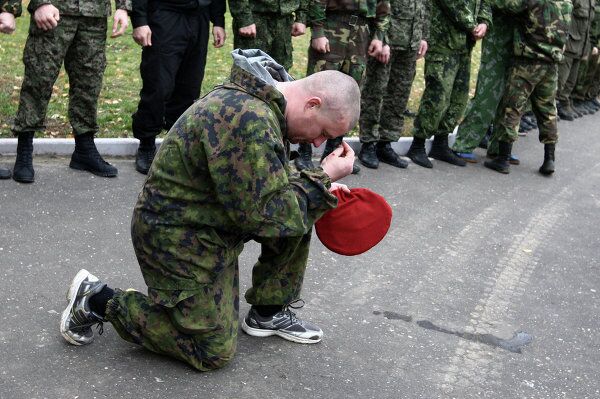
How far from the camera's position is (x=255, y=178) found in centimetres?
356

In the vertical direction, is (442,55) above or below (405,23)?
below

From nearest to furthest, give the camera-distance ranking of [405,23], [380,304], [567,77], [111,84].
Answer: [380,304], [405,23], [111,84], [567,77]

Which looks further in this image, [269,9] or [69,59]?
[269,9]

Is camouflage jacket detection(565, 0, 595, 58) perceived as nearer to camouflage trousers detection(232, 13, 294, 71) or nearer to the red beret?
camouflage trousers detection(232, 13, 294, 71)

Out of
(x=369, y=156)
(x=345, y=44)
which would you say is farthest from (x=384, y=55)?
(x=369, y=156)

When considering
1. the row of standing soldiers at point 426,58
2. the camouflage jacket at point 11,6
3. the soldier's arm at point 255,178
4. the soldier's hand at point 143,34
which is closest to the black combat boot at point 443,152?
the row of standing soldiers at point 426,58

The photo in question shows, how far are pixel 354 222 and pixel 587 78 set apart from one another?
32.3ft

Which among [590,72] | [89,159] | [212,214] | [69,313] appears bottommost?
[89,159]

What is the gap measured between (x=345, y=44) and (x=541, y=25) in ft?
6.56

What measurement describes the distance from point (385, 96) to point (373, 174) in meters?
0.91

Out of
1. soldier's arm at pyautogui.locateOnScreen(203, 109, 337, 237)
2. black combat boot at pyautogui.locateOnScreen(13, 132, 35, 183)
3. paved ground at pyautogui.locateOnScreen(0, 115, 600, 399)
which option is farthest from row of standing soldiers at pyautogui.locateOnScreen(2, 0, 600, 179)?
soldier's arm at pyautogui.locateOnScreen(203, 109, 337, 237)

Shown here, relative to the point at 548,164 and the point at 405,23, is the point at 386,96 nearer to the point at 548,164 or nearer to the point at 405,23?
the point at 405,23

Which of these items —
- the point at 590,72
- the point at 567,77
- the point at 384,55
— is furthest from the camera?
the point at 590,72

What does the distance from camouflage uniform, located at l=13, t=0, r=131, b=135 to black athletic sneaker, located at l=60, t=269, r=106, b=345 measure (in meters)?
2.45
